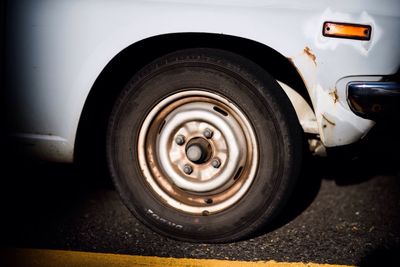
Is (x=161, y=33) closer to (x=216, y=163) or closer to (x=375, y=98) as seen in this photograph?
(x=216, y=163)

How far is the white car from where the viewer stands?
210 centimetres

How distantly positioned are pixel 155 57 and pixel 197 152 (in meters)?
0.53

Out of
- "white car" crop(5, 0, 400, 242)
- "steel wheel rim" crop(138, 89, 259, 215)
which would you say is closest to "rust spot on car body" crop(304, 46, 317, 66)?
"white car" crop(5, 0, 400, 242)

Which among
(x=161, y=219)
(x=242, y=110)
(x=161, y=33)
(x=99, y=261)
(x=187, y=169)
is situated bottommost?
(x=99, y=261)

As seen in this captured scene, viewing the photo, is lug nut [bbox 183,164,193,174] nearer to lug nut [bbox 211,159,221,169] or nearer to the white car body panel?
lug nut [bbox 211,159,221,169]

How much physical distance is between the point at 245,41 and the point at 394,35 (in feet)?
2.13

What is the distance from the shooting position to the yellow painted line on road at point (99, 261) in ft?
7.15

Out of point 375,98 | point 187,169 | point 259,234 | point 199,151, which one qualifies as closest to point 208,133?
point 199,151

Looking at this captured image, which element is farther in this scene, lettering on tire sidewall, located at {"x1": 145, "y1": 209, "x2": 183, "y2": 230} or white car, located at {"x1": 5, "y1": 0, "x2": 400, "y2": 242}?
lettering on tire sidewall, located at {"x1": 145, "y1": 209, "x2": 183, "y2": 230}

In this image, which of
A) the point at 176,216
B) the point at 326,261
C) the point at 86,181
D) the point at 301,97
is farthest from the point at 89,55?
the point at 326,261

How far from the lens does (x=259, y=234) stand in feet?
8.14

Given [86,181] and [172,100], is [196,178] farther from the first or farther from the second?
[86,181]

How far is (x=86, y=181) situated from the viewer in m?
3.28

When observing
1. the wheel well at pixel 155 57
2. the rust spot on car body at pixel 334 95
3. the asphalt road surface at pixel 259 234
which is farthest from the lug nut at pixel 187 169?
the rust spot on car body at pixel 334 95
